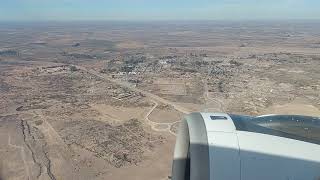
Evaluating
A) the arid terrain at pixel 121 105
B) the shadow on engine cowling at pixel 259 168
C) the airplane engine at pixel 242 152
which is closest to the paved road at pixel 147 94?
the arid terrain at pixel 121 105

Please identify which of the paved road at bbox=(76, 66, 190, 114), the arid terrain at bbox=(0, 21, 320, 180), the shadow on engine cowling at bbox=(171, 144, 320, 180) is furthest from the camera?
the paved road at bbox=(76, 66, 190, 114)

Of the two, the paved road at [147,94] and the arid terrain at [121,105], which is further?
the paved road at [147,94]

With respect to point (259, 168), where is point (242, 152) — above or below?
above

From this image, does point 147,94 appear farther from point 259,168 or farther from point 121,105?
point 259,168

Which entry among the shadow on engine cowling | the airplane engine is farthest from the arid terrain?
the shadow on engine cowling

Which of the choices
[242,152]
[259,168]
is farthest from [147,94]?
[259,168]

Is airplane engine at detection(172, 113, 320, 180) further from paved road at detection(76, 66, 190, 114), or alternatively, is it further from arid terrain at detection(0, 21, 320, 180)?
paved road at detection(76, 66, 190, 114)

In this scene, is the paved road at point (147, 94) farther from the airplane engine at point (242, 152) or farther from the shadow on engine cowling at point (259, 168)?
the shadow on engine cowling at point (259, 168)

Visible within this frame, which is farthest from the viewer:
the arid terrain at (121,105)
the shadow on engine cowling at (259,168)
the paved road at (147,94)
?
the paved road at (147,94)
